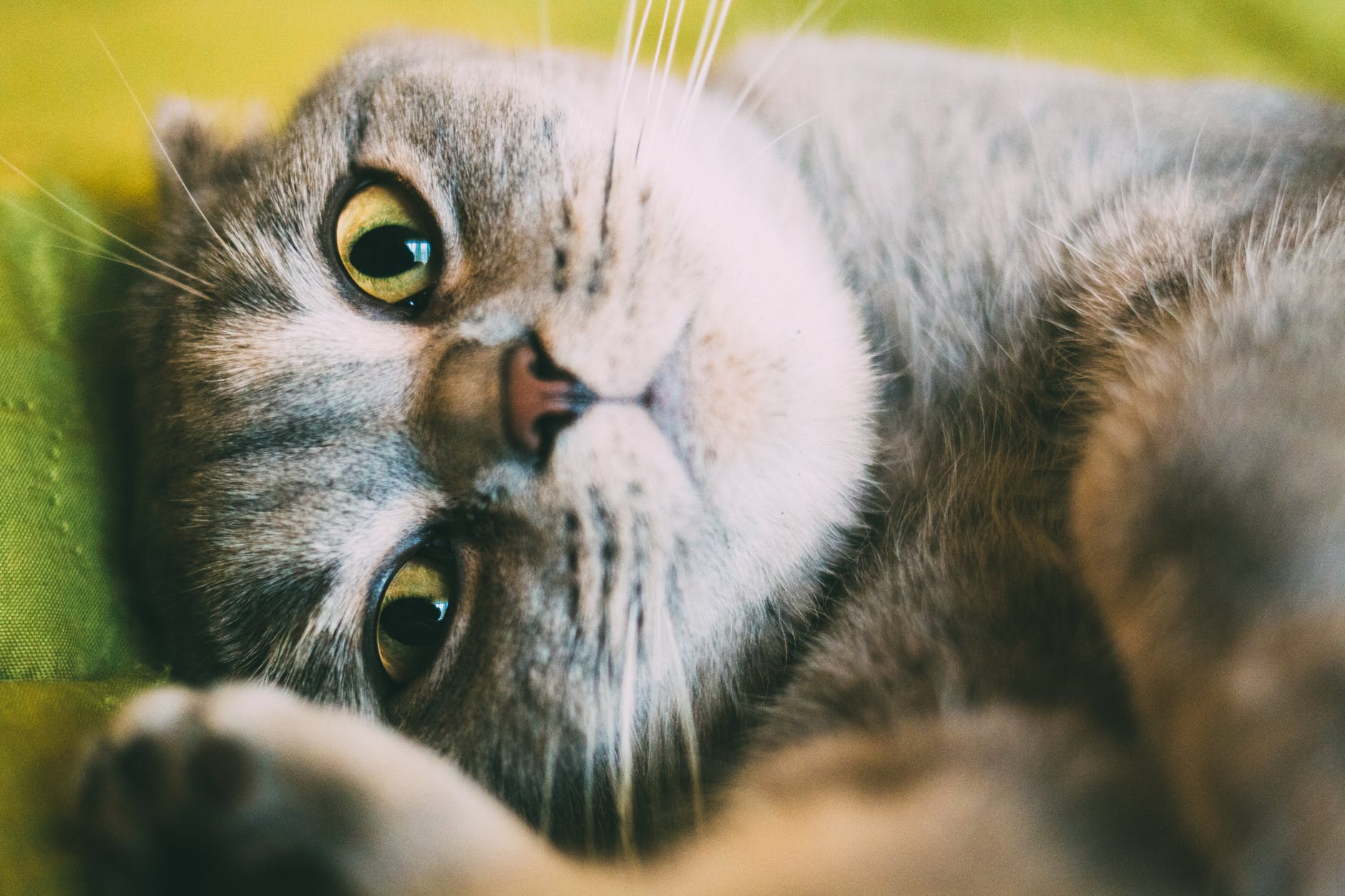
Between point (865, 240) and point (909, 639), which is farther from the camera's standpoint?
point (865, 240)

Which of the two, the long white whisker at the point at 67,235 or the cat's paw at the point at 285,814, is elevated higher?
the long white whisker at the point at 67,235

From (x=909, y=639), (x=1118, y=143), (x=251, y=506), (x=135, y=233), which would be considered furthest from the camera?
(x=135, y=233)

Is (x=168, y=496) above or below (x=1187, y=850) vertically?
above

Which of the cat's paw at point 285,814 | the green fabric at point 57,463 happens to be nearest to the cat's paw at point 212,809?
the cat's paw at point 285,814

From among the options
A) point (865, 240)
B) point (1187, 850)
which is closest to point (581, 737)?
point (1187, 850)

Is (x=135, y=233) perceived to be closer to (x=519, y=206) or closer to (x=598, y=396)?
(x=519, y=206)

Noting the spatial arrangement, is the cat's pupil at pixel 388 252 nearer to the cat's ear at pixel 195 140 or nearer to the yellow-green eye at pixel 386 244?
the yellow-green eye at pixel 386 244

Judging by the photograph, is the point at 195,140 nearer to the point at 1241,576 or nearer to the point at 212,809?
the point at 212,809

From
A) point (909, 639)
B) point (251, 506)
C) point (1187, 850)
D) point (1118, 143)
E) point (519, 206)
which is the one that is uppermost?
point (1118, 143)
